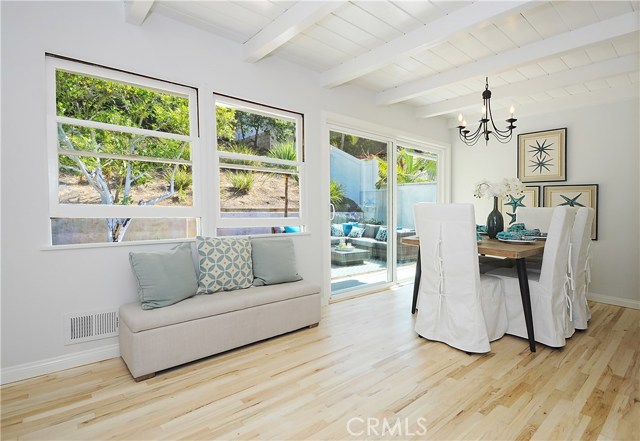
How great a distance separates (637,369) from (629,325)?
1.16m

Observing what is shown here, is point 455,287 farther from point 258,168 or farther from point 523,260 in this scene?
point 258,168

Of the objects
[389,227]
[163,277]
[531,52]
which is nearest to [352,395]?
[163,277]

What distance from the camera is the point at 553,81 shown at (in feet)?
11.9

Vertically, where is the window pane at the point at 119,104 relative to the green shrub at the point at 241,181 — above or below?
above

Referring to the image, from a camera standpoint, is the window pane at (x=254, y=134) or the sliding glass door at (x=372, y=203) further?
the sliding glass door at (x=372, y=203)

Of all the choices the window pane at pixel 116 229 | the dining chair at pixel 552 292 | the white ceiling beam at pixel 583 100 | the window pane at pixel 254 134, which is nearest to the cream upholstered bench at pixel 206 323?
the window pane at pixel 116 229

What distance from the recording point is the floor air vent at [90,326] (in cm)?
234

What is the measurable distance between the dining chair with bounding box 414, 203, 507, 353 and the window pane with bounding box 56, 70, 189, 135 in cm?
212

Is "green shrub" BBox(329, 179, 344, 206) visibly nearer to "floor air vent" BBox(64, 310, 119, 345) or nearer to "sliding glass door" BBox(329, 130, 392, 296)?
"sliding glass door" BBox(329, 130, 392, 296)

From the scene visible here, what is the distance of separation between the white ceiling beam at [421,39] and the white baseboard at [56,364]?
10.1 feet

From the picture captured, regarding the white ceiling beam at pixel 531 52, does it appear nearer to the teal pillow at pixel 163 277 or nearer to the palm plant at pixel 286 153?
the palm plant at pixel 286 153

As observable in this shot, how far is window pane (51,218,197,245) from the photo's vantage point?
2352 mm

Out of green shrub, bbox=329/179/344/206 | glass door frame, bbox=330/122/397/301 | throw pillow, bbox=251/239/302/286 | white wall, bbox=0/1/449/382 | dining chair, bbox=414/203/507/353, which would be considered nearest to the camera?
white wall, bbox=0/1/449/382

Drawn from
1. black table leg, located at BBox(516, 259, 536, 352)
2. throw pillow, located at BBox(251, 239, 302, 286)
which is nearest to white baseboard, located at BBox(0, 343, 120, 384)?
throw pillow, located at BBox(251, 239, 302, 286)
